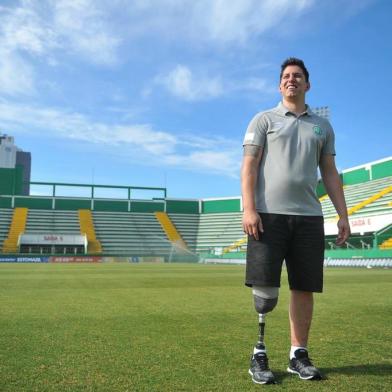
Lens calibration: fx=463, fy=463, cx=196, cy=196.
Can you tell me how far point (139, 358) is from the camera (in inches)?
126

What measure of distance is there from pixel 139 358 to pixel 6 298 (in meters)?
4.94

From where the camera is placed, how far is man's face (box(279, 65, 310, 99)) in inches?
127

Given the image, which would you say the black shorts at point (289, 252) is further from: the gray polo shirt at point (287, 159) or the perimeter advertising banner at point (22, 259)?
the perimeter advertising banner at point (22, 259)

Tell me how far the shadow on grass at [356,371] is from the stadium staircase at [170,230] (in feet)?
167

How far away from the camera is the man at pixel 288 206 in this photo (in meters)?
3.01

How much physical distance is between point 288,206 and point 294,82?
0.88 meters

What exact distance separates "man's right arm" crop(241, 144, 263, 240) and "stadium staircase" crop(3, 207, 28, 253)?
49271 millimetres

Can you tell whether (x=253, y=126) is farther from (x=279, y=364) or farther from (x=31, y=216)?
(x=31, y=216)

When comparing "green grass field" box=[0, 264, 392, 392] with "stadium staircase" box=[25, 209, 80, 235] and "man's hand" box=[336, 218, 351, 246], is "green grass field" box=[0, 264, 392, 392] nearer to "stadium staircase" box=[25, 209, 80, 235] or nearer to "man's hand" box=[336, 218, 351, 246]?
"man's hand" box=[336, 218, 351, 246]

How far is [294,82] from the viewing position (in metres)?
3.22

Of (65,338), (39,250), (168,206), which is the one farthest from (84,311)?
(168,206)

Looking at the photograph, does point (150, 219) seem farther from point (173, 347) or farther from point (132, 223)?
point (173, 347)

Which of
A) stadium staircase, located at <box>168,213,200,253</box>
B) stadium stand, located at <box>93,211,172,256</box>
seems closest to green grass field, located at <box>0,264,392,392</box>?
stadium stand, located at <box>93,211,172,256</box>

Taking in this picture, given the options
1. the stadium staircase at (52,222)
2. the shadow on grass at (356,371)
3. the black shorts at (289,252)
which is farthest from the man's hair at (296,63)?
the stadium staircase at (52,222)
